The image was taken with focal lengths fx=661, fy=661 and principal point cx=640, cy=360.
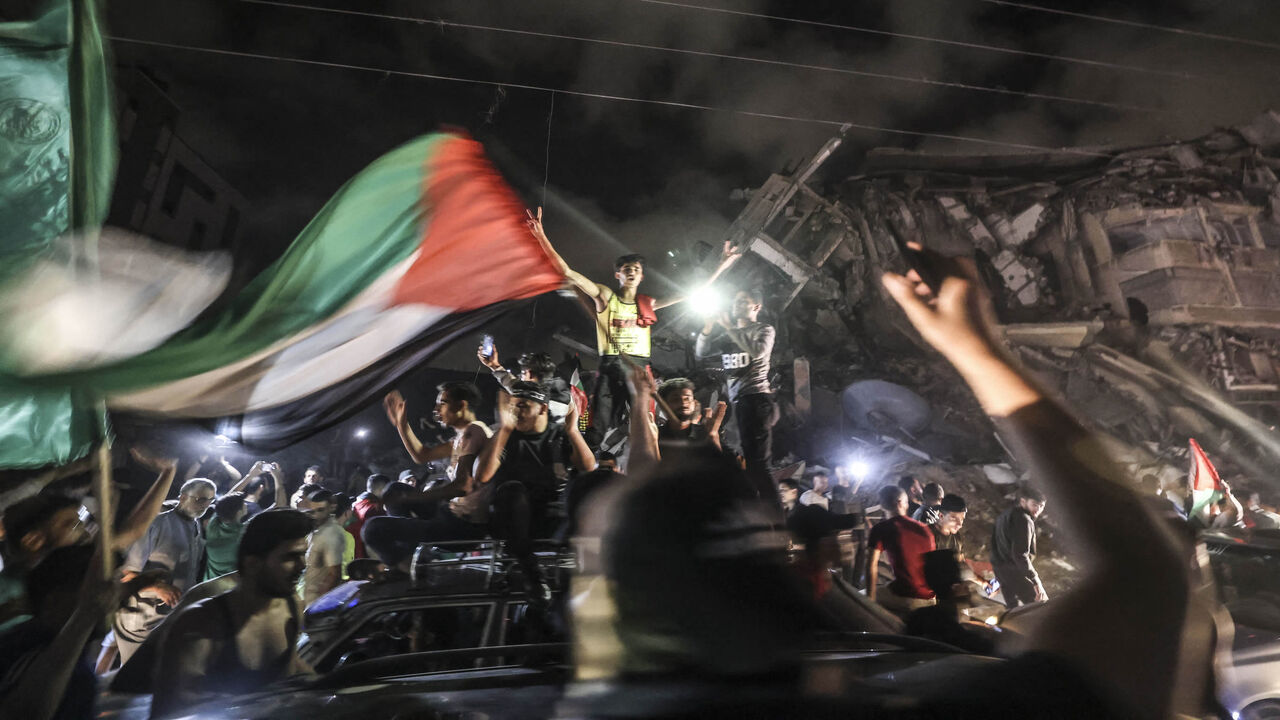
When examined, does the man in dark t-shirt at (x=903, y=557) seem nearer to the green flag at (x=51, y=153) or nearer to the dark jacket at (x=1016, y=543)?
the dark jacket at (x=1016, y=543)

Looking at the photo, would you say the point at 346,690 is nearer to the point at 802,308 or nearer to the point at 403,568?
the point at 403,568

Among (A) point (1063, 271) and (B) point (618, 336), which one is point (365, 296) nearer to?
(B) point (618, 336)

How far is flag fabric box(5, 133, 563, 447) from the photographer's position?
364cm

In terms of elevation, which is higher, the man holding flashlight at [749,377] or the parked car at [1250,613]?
the man holding flashlight at [749,377]

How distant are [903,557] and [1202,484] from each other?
7.46 metres

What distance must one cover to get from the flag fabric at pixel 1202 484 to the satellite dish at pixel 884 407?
11.0m

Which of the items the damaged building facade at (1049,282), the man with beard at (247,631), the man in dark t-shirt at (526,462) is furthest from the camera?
the damaged building facade at (1049,282)

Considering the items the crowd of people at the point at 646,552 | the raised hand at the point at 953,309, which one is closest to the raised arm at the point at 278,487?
the crowd of people at the point at 646,552

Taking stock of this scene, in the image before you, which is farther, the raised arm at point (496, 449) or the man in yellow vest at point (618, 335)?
the man in yellow vest at point (618, 335)

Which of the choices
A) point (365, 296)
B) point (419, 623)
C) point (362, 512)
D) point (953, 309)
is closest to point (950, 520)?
point (419, 623)

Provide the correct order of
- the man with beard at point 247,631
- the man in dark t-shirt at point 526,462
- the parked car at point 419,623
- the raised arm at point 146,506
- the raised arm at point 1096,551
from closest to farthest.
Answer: the raised arm at point 1096,551 < the man with beard at point 247,631 < the parked car at point 419,623 < the raised arm at point 146,506 < the man in dark t-shirt at point 526,462

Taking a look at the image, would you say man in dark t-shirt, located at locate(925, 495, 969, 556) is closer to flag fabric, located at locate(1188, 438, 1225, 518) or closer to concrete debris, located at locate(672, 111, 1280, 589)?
flag fabric, located at locate(1188, 438, 1225, 518)

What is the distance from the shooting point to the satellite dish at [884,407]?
69.7 ft

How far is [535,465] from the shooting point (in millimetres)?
4812
